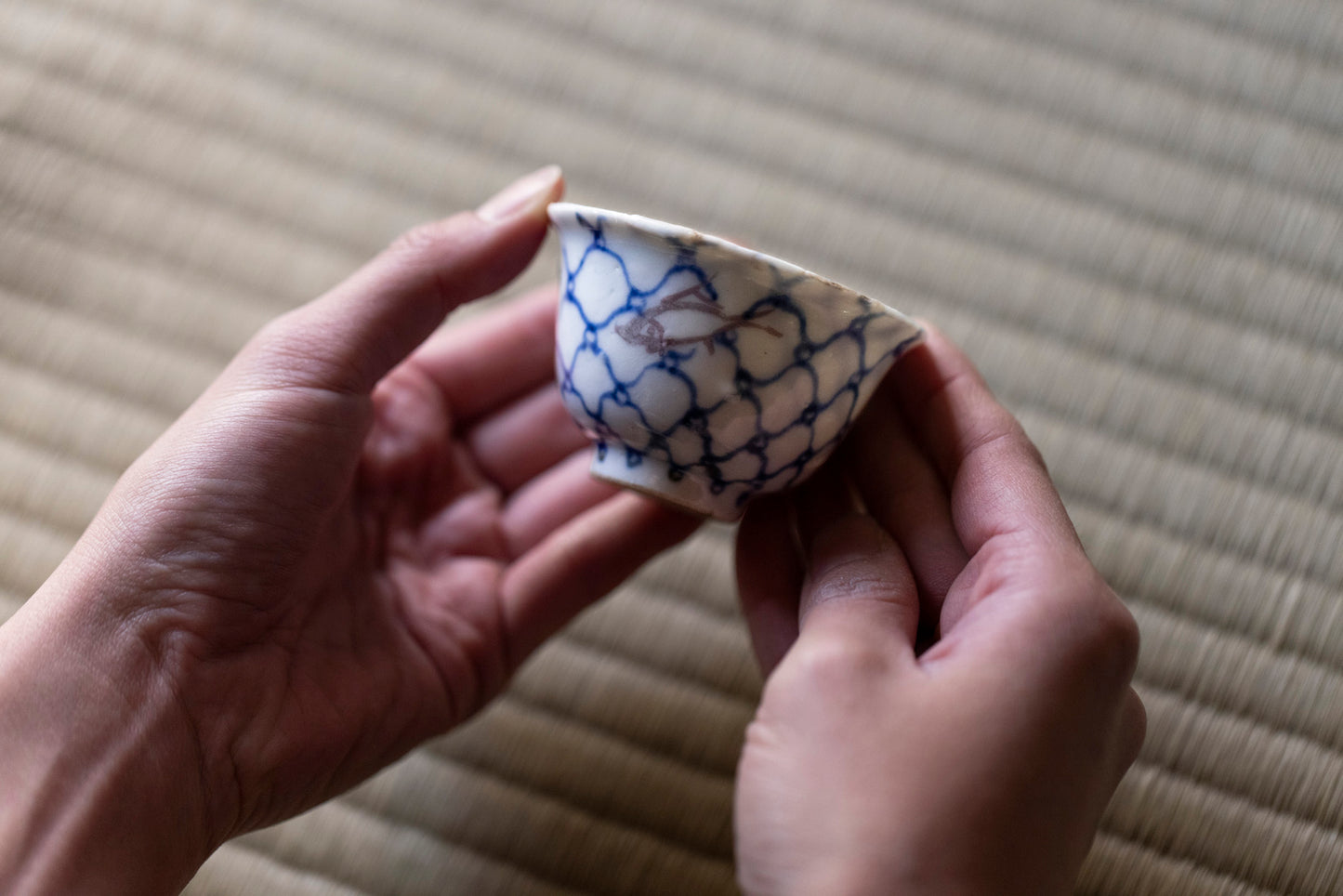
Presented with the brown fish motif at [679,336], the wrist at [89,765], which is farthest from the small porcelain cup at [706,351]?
the wrist at [89,765]

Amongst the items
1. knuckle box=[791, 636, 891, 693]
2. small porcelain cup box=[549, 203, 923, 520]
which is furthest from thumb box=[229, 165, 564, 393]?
knuckle box=[791, 636, 891, 693]

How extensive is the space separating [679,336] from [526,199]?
0.24 meters

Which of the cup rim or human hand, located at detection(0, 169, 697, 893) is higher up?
the cup rim

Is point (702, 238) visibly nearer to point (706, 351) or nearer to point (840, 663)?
point (706, 351)

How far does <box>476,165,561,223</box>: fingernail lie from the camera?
746 millimetres

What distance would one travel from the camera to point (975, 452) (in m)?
0.67

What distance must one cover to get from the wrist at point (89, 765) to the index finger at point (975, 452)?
1.78 ft

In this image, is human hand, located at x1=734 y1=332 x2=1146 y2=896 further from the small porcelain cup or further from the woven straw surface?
the woven straw surface

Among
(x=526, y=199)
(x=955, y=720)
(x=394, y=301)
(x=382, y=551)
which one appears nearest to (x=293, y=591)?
(x=382, y=551)

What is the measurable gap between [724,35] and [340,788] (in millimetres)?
780

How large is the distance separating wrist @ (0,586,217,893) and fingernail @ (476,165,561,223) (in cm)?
38

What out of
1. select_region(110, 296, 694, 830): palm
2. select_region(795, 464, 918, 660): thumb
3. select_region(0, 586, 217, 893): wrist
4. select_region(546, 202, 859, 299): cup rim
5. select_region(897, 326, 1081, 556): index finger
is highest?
select_region(546, 202, 859, 299): cup rim

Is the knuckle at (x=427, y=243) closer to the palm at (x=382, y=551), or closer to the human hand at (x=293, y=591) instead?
the human hand at (x=293, y=591)

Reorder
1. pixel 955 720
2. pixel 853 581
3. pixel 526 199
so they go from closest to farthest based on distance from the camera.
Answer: pixel 955 720 → pixel 853 581 → pixel 526 199
